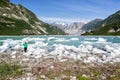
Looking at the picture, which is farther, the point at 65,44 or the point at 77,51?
the point at 65,44

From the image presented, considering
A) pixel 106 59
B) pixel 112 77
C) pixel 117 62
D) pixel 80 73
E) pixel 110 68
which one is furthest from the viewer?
pixel 106 59

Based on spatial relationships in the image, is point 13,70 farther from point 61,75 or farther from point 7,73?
point 61,75

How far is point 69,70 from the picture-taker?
960 inches

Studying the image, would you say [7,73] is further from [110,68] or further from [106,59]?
[106,59]

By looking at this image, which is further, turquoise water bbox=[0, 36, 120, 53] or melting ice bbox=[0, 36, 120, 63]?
turquoise water bbox=[0, 36, 120, 53]

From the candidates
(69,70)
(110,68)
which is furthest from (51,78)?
(110,68)

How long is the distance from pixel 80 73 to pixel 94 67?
10.4 ft

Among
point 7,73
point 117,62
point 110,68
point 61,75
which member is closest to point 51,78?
point 61,75

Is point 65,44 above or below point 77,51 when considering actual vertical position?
below

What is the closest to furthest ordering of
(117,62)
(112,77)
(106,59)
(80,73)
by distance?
(112,77)
(80,73)
(117,62)
(106,59)

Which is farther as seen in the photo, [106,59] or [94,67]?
[106,59]

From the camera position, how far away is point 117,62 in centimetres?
2909

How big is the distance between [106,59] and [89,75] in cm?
930

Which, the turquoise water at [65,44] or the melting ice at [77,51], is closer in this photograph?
the melting ice at [77,51]
